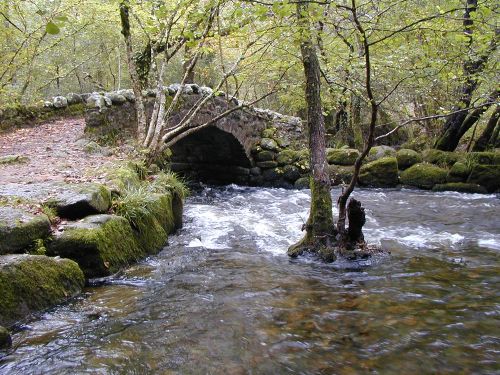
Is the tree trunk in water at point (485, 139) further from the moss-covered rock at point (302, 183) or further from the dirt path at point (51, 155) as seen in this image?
the dirt path at point (51, 155)

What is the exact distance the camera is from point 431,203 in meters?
10.4

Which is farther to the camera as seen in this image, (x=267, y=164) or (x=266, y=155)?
(x=266, y=155)

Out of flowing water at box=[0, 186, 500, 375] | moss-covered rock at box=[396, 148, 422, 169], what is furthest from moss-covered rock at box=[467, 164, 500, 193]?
flowing water at box=[0, 186, 500, 375]

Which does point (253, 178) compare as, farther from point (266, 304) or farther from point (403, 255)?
point (266, 304)

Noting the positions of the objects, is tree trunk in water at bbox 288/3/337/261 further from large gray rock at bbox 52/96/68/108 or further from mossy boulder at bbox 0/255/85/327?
large gray rock at bbox 52/96/68/108

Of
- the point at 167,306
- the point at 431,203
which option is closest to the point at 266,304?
the point at 167,306

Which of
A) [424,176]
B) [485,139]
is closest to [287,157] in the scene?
[424,176]

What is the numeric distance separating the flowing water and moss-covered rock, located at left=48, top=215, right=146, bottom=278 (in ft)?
0.74

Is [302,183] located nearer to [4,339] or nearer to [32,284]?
[32,284]

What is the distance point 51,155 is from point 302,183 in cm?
825

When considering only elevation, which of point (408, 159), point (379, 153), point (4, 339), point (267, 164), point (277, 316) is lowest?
point (277, 316)

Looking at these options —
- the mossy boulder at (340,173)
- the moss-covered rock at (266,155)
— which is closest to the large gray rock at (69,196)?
the mossy boulder at (340,173)

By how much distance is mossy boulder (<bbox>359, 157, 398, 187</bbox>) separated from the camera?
12953 millimetres

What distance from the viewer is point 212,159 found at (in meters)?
15.9
